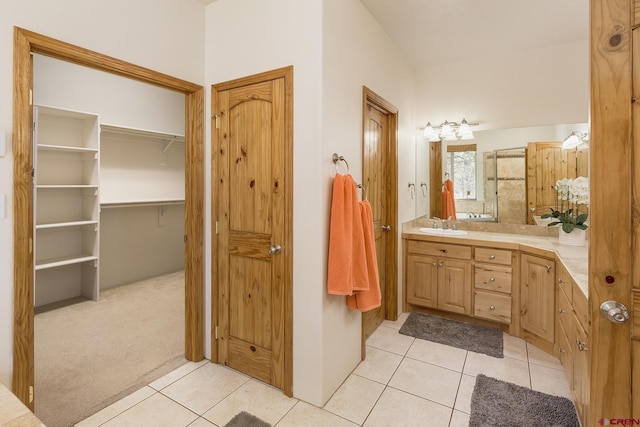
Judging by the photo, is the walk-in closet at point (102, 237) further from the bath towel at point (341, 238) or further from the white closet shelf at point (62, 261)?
the bath towel at point (341, 238)

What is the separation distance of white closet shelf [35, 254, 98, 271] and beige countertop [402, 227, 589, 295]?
3529 millimetres

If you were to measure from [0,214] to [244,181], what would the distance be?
125cm

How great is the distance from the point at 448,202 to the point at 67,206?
4.45 metres

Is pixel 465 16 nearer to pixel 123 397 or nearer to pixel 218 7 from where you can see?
pixel 218 7

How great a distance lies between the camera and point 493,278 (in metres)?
2.95

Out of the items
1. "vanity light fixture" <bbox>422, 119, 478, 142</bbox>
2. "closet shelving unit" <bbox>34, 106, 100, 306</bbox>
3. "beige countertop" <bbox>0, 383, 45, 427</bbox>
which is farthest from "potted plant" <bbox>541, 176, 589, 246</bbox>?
"closet shelving unit" <bbox>34, 106, 100, 306</bbox>

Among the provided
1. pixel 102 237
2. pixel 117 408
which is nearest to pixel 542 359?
pixel 117 408

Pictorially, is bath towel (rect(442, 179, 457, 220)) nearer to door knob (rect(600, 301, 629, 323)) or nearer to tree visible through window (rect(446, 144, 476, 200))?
tree visible through window (rect(446, 144, 476, 200))

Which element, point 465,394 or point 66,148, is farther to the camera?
point 66,148

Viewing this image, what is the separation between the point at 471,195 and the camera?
360 centimetres

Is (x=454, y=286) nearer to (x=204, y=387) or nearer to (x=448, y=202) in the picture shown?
(x=448, y=202)

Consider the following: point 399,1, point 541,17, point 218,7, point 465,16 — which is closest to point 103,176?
point 218,7

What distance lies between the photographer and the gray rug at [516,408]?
5.95ft

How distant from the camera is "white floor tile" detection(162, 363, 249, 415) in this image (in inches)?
78.4
